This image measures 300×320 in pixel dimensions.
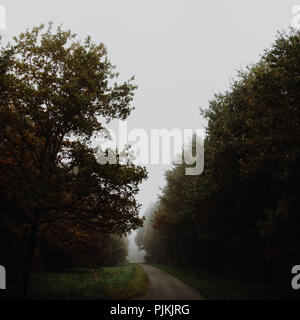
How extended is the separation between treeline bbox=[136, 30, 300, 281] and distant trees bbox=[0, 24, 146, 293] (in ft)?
23.1

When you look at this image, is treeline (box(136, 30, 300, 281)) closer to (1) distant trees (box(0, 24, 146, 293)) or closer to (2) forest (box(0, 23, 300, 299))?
(2) forest (box(0, 23, 300, 299))

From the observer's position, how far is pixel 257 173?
1471 cm

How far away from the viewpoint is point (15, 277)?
16.7 meters

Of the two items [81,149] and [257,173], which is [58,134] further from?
[257,173]

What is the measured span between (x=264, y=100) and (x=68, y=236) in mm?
14049

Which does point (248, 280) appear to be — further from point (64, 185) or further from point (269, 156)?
point (64, 185)

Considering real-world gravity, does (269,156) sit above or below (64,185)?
above

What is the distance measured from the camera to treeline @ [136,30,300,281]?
11.2m

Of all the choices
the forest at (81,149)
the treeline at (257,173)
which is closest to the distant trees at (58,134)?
the forest at (81,149)

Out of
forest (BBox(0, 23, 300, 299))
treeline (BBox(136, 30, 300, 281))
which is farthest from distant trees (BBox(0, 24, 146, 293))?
treeline (BBox(136, 30, 300, 281))

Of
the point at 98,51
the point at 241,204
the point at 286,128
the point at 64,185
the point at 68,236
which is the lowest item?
the point at 68,236
